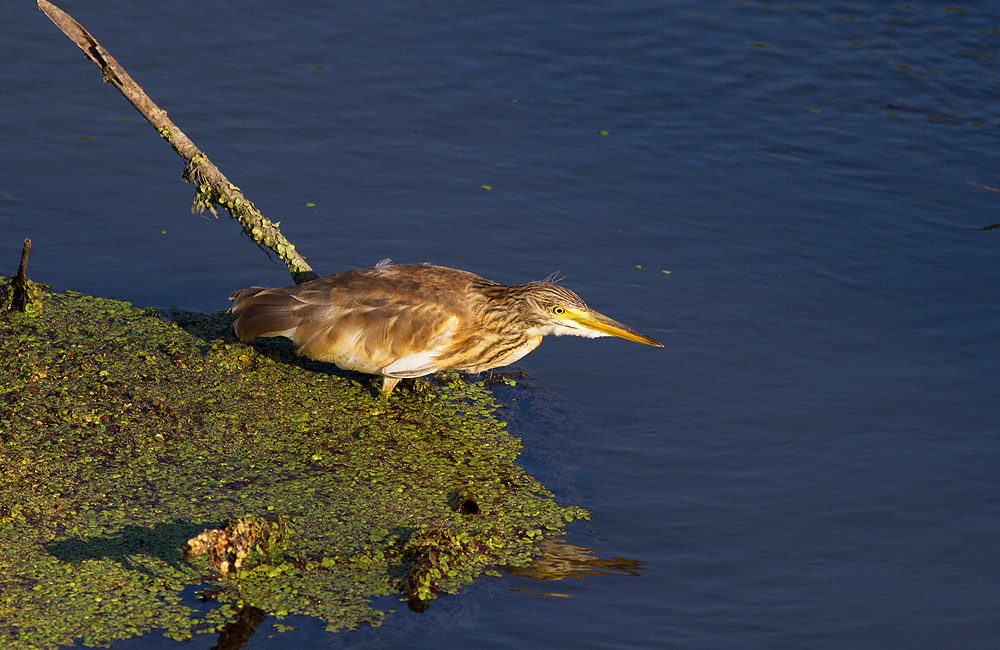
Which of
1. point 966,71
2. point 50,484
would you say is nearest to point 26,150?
point 50,484

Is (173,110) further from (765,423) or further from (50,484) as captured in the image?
(765,423)

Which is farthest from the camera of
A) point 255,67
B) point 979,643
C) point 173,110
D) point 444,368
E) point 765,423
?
point 255,67

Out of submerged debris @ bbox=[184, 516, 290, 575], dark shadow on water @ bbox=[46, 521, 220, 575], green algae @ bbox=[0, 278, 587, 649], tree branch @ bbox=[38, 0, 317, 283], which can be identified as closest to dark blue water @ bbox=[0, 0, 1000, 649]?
green algae @ bbox=[0, 278, 587, 649]

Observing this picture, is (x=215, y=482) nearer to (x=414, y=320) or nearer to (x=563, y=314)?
(x=414, y=320)

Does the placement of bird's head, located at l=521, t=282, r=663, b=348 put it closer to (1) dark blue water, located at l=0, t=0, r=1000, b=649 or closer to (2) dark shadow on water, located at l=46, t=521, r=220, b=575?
(1) dark blue water, located at l=0, t=0, r=1000, b=649

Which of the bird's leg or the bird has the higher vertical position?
the bird

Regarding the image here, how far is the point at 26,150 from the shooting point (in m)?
8.30

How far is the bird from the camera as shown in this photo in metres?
5.78

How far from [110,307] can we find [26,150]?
2503mm

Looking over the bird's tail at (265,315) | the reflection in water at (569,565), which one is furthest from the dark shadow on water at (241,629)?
the bird's tail at (265,315)

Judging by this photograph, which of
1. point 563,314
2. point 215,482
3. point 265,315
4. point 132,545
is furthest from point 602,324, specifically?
point 132,545

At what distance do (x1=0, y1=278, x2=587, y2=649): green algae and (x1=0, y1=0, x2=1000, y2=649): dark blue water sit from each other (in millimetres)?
210

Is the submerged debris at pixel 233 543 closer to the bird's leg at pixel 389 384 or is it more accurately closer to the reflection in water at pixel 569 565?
the reflection in water at pixel 569 565

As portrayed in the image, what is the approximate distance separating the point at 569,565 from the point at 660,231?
3759 mm
